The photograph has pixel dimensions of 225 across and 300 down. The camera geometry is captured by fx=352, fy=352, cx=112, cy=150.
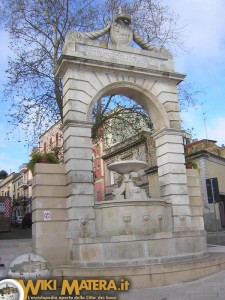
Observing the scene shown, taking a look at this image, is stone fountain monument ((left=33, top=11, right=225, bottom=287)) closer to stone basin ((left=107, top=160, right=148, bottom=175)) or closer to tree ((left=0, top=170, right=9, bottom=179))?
stone basin ((left=107, top=160, right=148, bottom=175))

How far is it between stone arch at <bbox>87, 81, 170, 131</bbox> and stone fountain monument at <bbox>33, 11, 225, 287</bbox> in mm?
36

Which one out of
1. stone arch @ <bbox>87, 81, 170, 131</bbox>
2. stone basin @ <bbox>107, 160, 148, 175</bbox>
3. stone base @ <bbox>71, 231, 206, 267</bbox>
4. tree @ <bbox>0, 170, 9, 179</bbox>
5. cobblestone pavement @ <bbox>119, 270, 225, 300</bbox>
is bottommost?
cobblestone pavement @ <bbox>119, 270, 225, 300</bbox>

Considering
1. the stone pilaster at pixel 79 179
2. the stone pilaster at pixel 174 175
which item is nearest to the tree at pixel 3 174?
the stone pilaster at pixel 174 175

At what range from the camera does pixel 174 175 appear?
40.0ft

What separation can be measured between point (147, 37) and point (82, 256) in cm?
1447

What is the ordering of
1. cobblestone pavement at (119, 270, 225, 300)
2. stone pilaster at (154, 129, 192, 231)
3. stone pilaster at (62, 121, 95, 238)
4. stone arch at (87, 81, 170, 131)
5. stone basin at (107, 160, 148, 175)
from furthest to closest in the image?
stone arch at (87, 81, 170, 131) < stone pilaster at (154, 129, 192, 231) < stone basin at (107, 160, 148, 175) < stone pilaster at (62, 121, 95, 238) < cobblestone pavement at (119, 270, 225, 300)

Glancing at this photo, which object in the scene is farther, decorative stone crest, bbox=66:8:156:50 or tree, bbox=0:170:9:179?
tree, bbox=0:170:9:179

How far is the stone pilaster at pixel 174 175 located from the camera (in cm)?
1188

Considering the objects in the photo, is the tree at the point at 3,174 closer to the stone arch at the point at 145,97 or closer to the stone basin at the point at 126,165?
the stone arch at the point at 145,97

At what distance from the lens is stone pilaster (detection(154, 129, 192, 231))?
11.9 metres

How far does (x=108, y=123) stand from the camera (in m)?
21.0

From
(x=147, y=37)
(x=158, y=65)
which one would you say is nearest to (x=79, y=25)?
(x=147, y=37)

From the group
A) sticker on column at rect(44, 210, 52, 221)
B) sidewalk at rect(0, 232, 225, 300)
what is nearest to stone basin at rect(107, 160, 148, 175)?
sticker on column at rect(44, 210, 52, 221)

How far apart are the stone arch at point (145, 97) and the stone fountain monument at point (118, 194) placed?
36mm
